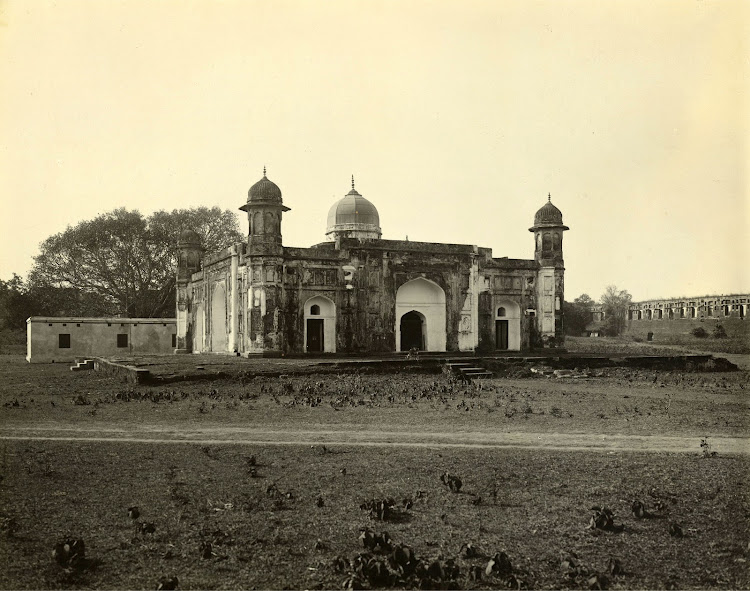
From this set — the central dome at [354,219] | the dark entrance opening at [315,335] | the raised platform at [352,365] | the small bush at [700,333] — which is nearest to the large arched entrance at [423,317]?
the raised platform at [352,365]

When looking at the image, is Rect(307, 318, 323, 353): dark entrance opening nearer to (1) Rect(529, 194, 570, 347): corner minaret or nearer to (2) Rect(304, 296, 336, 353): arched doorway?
(2) Rect(304, 296, 336, 353): arched doorway

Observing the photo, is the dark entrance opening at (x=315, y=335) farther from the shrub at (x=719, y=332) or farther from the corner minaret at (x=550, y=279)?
the shrub at (x=719, y=332)

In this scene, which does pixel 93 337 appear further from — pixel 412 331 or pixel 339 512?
pixel 339 512

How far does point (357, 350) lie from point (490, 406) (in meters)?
13.7

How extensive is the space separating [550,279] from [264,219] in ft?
43.9

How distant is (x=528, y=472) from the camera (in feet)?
25.3

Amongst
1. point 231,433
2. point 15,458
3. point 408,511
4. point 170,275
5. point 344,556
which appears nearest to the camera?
point 344,556

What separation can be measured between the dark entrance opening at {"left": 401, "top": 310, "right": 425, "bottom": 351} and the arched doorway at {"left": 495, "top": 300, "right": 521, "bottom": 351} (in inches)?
149

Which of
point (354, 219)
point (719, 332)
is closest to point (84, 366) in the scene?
point (354, 219)

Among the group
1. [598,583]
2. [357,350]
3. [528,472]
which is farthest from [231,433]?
[357,350]

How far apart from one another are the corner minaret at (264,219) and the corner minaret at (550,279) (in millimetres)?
12303

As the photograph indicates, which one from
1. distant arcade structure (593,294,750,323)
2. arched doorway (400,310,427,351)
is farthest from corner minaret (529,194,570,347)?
distant arcade structure (593,294,750,323)

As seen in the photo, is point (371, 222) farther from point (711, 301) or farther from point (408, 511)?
point (711, 301)

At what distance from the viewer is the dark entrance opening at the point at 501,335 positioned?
31.2 m
